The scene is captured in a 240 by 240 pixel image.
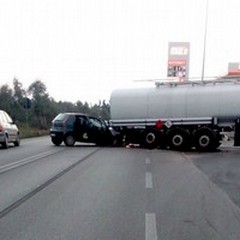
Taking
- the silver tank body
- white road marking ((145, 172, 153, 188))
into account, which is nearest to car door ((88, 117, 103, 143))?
the silver tank body

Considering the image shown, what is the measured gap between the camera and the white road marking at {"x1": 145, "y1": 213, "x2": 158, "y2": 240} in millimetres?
6879

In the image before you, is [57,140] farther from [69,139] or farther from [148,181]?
[148,181]

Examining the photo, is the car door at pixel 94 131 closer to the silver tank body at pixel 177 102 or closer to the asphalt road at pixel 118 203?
the silver tank body at pixel 177 102

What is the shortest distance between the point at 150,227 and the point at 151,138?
19639mm

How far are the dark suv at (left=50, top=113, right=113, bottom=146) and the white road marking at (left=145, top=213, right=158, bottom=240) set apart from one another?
2128 cm

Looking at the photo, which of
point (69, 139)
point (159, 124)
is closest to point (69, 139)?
point (69, 139)

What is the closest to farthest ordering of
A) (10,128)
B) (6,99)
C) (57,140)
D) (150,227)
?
(150,227) → (10,128) → (57,140) → (6,99)

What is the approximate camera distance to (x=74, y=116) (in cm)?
2989

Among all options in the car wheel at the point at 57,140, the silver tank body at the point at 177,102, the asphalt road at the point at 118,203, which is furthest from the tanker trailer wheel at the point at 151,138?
the asphalt road at the point at 118,203

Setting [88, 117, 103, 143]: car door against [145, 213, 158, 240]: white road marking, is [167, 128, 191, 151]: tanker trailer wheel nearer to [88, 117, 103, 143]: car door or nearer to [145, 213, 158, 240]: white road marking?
[88, 117, 103, 143]: car door

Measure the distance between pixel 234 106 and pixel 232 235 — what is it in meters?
18.1

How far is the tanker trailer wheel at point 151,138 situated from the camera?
2694 centimetres

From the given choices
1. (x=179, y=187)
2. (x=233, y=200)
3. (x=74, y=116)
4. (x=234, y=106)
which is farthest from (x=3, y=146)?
(x=233, y=200)

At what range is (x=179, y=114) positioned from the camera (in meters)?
26.1
